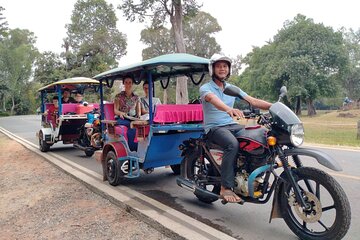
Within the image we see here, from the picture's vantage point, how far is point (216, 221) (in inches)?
187

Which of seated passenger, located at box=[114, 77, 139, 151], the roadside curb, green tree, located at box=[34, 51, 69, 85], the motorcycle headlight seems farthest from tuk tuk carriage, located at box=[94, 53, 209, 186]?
green tree, located at box=[34, 51, 69, 85]

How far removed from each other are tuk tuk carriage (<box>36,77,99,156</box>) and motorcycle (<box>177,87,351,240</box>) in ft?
23.8

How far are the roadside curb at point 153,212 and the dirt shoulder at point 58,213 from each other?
94mm

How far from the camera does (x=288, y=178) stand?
12.8 feet

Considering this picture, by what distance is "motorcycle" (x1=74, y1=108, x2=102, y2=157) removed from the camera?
10.2 meters

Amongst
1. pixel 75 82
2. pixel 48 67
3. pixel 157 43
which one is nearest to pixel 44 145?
pixel 75 82

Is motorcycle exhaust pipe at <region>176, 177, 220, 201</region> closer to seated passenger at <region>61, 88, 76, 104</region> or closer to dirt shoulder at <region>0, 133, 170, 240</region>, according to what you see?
dirt shoulder at <region>0, 133, 170, 240</region>

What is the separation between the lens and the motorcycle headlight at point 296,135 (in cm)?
381

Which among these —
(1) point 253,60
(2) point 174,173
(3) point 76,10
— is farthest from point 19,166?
(3) point 76,10

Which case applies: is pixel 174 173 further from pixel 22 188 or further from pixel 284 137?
pixel 284 137

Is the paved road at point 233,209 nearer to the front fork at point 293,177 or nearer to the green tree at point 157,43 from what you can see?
the front fork at point 293,177

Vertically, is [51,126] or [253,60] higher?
[253,60]

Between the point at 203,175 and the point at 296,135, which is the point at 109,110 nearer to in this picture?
the point at 203,175

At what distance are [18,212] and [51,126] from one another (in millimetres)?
6549
